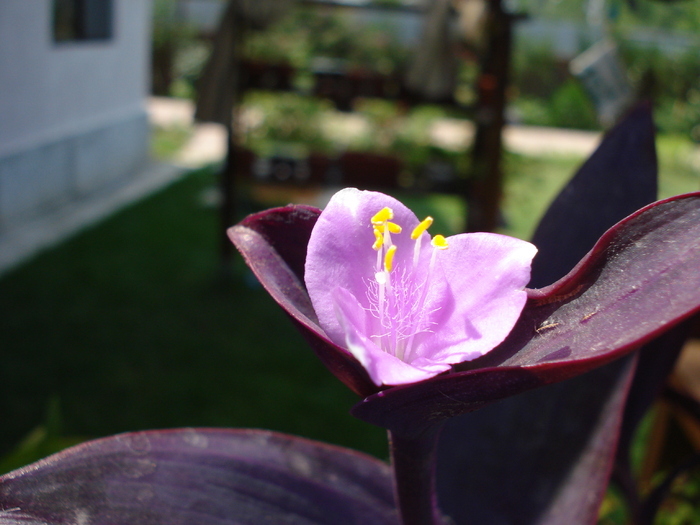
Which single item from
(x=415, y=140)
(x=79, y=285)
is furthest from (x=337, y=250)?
(x=415, y=140)

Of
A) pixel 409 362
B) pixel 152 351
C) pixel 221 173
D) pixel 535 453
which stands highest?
pixel 409 362

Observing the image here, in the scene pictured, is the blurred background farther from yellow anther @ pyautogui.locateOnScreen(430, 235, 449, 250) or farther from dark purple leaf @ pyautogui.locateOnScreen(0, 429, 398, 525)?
yellow anther @ pyautogui.locateOnScreen(430, 235, 449, 250)

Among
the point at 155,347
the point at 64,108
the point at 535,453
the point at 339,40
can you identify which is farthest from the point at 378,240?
the point at 339,40

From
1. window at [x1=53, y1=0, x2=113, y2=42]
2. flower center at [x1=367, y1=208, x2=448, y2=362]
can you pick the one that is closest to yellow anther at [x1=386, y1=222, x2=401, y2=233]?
flower center at [x1=367, y1=208, x2=448, y2=362]

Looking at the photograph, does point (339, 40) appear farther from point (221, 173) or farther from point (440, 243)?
point (440, 243)

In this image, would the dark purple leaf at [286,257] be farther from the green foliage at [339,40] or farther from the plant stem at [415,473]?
the green foliage at [339,40]

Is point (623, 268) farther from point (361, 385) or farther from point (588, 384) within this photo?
point (588, 384)

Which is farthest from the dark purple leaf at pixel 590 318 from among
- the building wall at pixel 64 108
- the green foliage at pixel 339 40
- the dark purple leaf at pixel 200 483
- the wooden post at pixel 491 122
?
the green foliage at pixel 339 40
